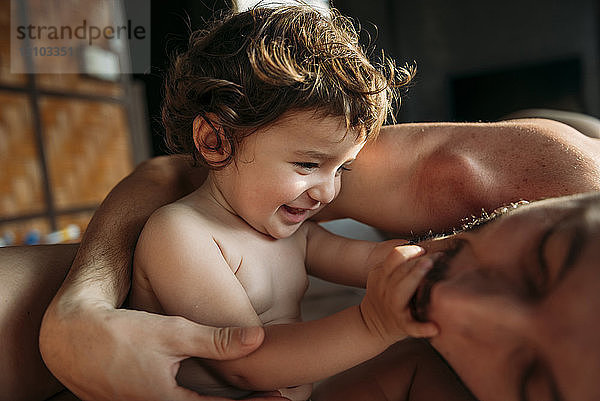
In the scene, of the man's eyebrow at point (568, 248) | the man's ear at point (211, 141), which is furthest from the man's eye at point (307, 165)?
the man's eyebrow at point (568, 248)

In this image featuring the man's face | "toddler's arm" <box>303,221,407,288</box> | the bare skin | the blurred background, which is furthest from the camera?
the blurred background

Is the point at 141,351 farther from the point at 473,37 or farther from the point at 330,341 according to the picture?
the point at 473,37

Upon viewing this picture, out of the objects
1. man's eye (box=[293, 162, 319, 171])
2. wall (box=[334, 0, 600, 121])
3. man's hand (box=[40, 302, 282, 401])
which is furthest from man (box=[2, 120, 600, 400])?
wall (box=[334, 0, 600, 121])

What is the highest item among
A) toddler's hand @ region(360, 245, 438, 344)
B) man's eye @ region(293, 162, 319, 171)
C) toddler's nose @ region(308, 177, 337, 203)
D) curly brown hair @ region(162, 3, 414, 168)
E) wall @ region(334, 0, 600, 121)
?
wall @ region(334, 0, 600, 121)

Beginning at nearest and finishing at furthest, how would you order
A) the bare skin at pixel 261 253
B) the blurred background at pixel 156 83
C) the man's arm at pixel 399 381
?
the bare skin at pixel 261 253, the man's arm at pixel 399 381, the blurred background at pixel 156 83

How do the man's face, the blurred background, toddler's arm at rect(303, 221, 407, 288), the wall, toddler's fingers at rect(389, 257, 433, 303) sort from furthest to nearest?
the wall, the blurred background, toddler's arm at rect(303, 221, 407, 288), toddler's fingers at rect(389, 257, 433, 303), the man's face

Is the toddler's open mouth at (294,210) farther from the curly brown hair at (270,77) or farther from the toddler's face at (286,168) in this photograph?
the curly brown hair at (270,77)

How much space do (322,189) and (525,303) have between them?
42 cm

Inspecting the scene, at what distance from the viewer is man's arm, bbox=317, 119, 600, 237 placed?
0.98 meters

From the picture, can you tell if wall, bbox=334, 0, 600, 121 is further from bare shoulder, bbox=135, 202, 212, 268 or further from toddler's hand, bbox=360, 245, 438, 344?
toddler's hand, bbox=360, 245, 438, 344

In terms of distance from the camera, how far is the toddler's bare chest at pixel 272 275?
845mm

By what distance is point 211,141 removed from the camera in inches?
35.5

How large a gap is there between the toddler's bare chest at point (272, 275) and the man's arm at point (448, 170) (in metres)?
0.17

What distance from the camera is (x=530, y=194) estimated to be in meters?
0.94
